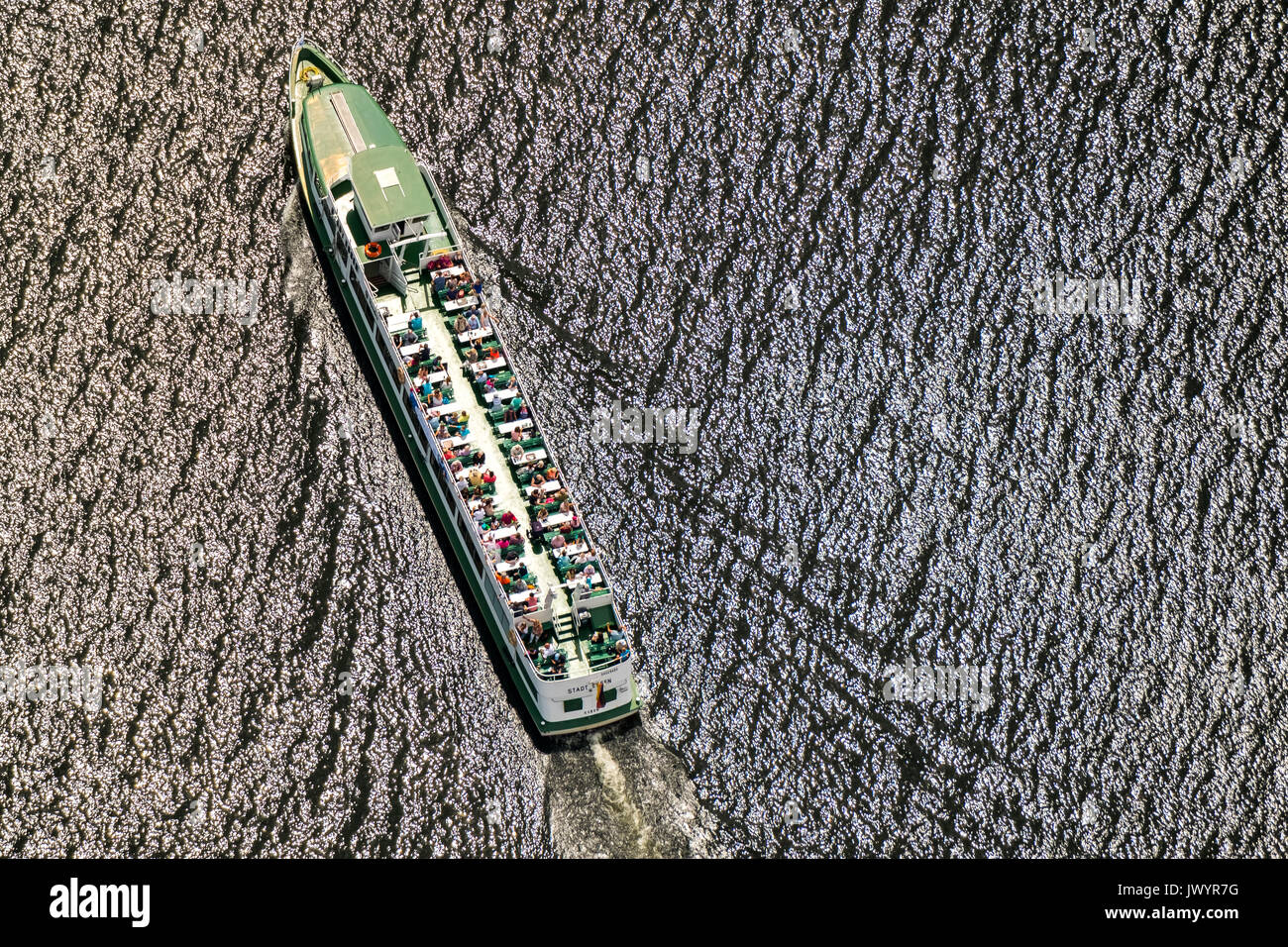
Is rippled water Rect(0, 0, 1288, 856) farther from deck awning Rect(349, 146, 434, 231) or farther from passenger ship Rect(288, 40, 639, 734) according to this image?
deck awning Rect(349, 146, 434, 231)

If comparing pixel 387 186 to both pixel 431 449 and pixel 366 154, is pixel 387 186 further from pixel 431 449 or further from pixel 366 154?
pixel 431 449

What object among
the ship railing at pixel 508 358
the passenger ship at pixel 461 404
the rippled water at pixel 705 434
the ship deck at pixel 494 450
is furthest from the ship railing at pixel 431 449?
the ship railing at pixel 508 358

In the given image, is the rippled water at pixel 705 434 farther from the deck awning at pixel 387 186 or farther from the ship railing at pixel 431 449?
the deck awning at pixel 387 186

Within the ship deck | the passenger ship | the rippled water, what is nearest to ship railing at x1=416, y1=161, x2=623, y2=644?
the passenger ship

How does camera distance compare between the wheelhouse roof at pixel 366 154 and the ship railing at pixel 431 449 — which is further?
the wheelhouse roof at pixel 366 154
